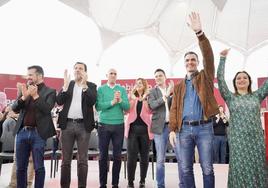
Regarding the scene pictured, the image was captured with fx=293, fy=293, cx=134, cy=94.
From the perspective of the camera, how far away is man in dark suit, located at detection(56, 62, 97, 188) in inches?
137

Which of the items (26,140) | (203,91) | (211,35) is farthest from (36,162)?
(211,35)

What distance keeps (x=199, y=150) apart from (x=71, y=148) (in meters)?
1.58

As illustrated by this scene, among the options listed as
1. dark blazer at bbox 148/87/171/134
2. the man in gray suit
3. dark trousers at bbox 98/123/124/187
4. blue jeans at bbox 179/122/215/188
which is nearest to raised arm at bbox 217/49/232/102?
blue jeans at bbox 179/122/215/188

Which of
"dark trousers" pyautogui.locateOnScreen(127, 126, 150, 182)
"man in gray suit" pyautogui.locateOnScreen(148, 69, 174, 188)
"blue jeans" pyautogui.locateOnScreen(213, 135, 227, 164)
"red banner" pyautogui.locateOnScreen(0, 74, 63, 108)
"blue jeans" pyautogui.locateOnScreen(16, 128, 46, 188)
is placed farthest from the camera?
"red banner" pyautogui.locateOnScreen(0, 74, 63, 108)

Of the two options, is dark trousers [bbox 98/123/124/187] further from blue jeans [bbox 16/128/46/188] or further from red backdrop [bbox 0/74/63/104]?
red backdrop [bbox 0/74/63/104]

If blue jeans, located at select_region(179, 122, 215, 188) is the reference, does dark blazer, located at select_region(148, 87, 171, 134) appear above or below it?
above

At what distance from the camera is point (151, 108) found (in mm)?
3955

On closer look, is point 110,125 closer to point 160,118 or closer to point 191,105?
point 160,118

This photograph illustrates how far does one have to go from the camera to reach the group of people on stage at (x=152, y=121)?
8.86ft

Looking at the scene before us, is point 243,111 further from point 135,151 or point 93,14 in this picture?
point 93,14

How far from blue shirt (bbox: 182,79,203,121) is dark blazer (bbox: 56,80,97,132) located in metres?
1.26

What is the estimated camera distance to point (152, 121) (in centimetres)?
395

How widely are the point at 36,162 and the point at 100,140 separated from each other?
0.84 m

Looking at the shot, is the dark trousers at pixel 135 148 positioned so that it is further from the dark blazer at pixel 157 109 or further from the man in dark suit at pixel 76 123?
the man in dark suit at pixel 76 123
